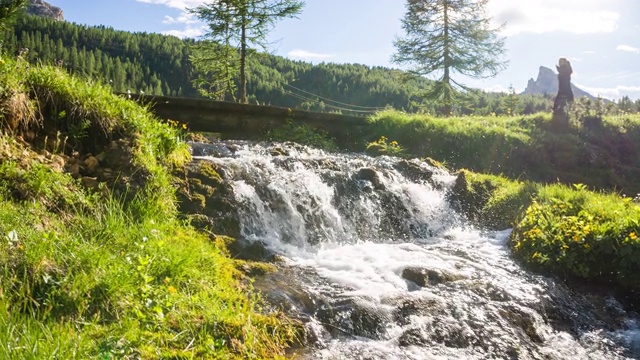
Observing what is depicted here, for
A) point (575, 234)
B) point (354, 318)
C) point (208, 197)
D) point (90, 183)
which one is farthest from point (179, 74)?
point (354, 318)

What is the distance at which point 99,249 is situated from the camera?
10.8 ft

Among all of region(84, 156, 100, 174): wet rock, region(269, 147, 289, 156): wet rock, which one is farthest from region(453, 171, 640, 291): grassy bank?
region(84, 156, 100, 174): wet rock

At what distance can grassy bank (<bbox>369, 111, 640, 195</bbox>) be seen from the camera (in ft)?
43.7

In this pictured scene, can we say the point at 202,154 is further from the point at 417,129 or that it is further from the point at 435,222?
the point at 417,129

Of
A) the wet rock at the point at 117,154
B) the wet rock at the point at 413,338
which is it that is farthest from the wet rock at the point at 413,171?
the wet rock at the point at 117,154

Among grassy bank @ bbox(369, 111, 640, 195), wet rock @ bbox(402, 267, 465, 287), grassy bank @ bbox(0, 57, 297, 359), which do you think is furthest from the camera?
grassy bank @ bbox(369, 111, 640, 195)

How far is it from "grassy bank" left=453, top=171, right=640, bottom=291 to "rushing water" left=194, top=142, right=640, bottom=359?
414 mm

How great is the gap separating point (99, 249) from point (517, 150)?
1373 centimetres

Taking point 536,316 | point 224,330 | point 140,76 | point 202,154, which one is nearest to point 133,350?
point 224,330

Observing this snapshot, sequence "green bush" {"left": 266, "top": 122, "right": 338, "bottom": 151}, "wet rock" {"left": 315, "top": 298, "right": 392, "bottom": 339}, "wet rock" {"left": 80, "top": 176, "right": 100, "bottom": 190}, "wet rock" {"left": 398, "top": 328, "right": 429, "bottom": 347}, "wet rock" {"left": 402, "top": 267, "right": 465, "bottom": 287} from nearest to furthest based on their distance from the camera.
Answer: "wet rock" {"left": 398, "top": 328, "right": 429, "bottom": 347}
"wet rock" {"left": 315, "top": 298, "right": 392, "bottom": 339}
"wet rock" {"left": 80, "top": 176, "right": 100, "bottom": 190}
"wet rock" {"left": 402, "top": 267, "right": 465, "bottom": 287}
"green bush" {"left": 266, "top": 122, "right": 338, "bottom": 151}

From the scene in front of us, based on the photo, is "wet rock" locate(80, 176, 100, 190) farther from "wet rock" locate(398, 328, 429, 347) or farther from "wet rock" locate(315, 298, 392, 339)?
"wet rock" locate(398, 328, 429, 347)

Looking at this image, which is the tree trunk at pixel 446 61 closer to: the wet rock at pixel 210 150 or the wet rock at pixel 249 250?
the wet rock at pixel 210 150

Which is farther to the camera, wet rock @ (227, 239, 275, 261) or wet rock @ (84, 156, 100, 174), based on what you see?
wet rock @ (227, 239, 275, 261)

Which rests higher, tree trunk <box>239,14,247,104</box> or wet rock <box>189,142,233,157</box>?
tree trunk <box>239,14,247,104</box>
